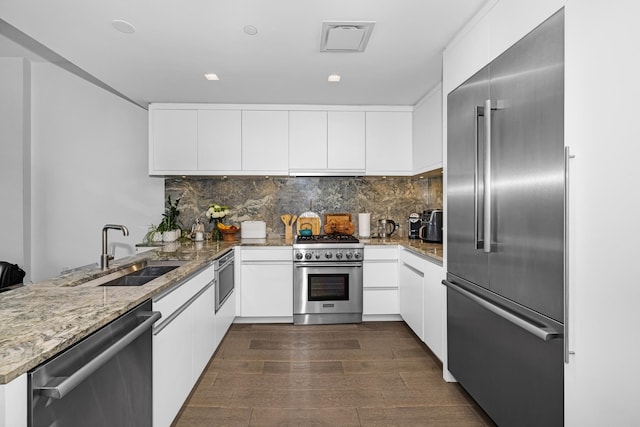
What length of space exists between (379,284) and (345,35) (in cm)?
248

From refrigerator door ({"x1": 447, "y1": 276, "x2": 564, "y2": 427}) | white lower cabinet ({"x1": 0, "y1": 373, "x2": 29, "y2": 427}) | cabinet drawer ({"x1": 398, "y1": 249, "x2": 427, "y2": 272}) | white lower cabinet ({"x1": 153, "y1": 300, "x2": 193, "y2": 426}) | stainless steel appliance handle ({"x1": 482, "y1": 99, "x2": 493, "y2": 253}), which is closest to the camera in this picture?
white lower cabinet ({"x1": 0, "y1": 373, "x2": 29, "y2": 427})

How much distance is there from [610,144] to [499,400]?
1.36 metres

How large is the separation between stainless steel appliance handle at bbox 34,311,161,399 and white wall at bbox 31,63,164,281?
2.96 meters

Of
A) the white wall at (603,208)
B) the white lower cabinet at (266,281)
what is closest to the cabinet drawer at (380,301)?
the white lower cabinet at (266,281)

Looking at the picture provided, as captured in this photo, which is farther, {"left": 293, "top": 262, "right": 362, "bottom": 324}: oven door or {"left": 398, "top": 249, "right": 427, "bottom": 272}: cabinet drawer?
{"left": 293, "top": 262, "right": 362, "bottom": 324}: oven door

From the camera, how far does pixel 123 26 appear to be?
86.9 inches

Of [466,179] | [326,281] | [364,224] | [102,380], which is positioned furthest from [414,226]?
[102,380]

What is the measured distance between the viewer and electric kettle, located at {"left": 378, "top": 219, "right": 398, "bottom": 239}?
4277mm

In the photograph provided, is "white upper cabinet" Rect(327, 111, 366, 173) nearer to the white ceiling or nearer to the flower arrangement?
the white ceiling

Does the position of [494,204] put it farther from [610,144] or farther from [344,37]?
[344,37]

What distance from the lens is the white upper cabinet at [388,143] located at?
400 cm

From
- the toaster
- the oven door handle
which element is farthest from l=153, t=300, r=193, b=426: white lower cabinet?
the toaster

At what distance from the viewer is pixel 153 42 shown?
244 centimetres

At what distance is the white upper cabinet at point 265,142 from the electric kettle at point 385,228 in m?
1.32
